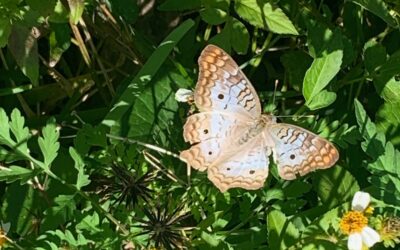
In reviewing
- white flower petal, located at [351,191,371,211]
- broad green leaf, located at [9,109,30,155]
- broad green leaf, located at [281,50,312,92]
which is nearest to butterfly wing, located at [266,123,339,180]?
white flower petal, located at [351,191,371,211]

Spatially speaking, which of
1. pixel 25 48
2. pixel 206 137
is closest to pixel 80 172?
pixel 206 137

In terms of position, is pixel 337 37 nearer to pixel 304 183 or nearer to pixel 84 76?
pixel 304 183

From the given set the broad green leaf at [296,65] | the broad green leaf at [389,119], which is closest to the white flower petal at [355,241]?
the broad green leaf at [389,119]

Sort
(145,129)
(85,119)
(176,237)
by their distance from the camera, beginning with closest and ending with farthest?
(176,237)
(145,129)
(85,119)

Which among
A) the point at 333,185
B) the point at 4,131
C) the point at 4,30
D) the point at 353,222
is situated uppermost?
the point at 4,30

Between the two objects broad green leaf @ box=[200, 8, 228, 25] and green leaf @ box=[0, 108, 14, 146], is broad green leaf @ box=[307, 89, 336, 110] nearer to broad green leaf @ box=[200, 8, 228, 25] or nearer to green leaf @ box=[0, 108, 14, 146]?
broad green leaf @ box=[200, 8, 228, 25]

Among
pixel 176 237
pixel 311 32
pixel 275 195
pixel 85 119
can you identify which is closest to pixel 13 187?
pixel 85 119

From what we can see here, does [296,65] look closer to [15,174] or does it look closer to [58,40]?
[58,40]

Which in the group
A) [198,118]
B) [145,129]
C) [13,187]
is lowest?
[13,187]
